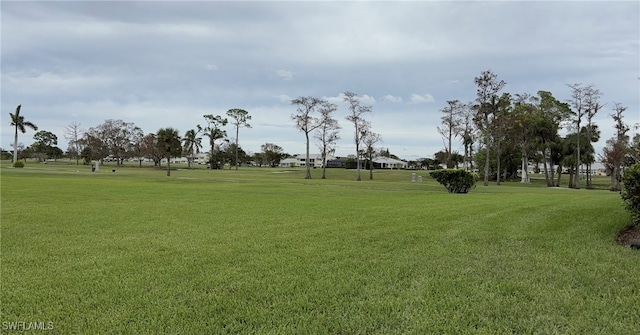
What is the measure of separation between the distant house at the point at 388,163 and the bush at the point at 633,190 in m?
98.5

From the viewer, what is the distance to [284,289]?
4.13 metres

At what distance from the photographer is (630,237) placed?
20.6 feet

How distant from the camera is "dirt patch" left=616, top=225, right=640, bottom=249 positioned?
5.88m

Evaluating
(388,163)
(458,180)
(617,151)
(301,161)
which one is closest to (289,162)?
(301,161)

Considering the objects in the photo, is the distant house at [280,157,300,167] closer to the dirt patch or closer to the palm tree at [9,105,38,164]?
the palm tree at [9,105,38,164]

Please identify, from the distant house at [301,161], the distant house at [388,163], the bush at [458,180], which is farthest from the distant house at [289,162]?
the bush at [458,180]

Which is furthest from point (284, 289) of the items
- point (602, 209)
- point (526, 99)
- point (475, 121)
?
point (526, 99)

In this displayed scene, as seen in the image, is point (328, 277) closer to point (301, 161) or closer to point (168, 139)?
point (168, 139)

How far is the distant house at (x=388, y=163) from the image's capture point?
106 m

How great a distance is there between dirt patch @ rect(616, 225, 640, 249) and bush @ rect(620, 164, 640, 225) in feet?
0.60

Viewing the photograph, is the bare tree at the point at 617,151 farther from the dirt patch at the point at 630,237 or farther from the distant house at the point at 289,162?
the distant house at the point at 289,162

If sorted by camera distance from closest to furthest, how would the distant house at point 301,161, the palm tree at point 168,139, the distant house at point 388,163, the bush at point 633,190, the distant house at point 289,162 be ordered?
the bush at point 633,190 < the palm tree at point 168,139 < the distant house at point 388,163 < the distant house at point 301,161 < the distant house at point 289,162

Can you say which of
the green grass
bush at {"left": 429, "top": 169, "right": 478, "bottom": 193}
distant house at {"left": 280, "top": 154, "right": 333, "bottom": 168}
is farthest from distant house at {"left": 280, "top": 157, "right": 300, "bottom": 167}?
the green grass

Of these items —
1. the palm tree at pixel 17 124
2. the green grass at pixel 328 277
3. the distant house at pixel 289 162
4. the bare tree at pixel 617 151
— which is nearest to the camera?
the green grass at pixel 328 277
